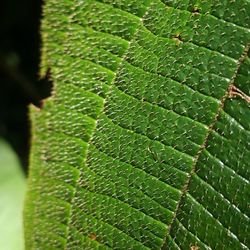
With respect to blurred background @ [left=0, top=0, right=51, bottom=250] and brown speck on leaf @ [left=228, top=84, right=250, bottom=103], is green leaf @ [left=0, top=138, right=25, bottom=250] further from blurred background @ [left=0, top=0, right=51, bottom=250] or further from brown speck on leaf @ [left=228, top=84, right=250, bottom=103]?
brown speck on leaf @ [left=228, top=84, right=250, bottom=103]

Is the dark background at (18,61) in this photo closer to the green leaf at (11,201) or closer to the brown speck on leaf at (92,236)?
the green leaf at (11,201)

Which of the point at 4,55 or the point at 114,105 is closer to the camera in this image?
the point at 114,105

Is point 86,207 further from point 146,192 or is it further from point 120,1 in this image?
point 120,1

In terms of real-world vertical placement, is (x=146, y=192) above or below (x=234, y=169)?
below

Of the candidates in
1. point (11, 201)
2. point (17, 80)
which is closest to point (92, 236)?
point (11, 201)

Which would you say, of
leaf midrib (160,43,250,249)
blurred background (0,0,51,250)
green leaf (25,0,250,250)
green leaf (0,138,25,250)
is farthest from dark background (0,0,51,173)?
leaf midrib (160,43,250,249)

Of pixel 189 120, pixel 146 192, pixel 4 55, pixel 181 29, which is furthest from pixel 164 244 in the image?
pixel 4 55

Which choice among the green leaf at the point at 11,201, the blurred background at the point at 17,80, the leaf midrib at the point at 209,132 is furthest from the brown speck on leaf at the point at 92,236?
the blurred background at the point at 17,80

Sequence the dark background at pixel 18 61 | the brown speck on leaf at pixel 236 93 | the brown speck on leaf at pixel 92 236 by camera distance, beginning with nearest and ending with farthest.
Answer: the brown speck on leaf at pixel 236 93 < the brown speck on leaf at pixel 92 236 < the dark background at pixel 18 61
